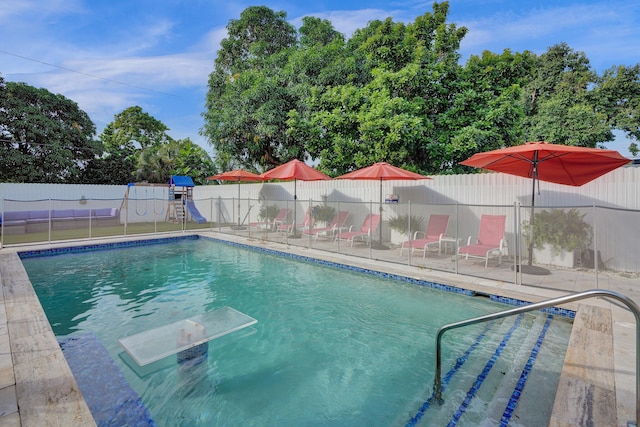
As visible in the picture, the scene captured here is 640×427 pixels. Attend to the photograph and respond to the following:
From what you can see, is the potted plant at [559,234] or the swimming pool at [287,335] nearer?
the swimming pool at [287,335]

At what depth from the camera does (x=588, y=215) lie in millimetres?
5969

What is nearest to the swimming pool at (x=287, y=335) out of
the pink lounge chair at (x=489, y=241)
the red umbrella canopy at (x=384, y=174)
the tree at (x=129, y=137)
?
the pink lounge chair at (x=489, y=241)

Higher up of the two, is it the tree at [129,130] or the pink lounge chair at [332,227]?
the tree at [129,130]

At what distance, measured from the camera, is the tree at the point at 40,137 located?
20.8 meters

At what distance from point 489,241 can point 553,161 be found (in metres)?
1.94

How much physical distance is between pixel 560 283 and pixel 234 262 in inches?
282

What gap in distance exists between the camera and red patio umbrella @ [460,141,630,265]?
557 centimetres

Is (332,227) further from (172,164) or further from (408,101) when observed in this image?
(172,164)

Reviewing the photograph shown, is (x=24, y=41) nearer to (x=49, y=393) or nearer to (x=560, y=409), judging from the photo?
(x=49, y=393)

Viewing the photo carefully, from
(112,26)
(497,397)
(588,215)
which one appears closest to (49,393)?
(497,397)

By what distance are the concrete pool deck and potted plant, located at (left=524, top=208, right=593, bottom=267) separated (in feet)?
2.43

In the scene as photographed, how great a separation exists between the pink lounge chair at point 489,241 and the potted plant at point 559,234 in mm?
543

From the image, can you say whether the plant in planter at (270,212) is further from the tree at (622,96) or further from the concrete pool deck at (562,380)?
the tree at (622,96)

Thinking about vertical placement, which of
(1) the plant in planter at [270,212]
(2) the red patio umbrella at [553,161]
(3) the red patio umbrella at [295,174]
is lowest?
(1) the plant in planter at [270,212]
